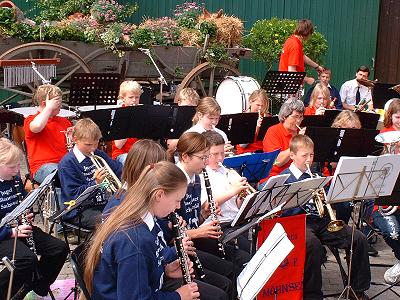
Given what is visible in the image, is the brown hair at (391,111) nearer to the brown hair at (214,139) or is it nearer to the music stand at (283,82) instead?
the music stand at (283,82)

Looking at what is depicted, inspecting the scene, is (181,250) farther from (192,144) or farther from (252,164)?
(252,164)

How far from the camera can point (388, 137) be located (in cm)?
611

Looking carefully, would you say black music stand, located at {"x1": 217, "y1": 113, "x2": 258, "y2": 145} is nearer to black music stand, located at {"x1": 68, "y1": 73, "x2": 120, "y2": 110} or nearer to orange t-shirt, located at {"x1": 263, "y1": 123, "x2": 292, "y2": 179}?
orange t-shirt, located at {"x1": 263, "y1": 123, "x2": 292, "y2": 179}

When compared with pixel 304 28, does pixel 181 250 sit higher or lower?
lower

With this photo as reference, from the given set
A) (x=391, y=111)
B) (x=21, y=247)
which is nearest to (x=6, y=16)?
(x=21, y=247)

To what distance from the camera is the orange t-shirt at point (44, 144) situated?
6.21 meters

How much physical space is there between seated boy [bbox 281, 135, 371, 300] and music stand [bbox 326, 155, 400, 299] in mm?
180

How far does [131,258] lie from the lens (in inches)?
128

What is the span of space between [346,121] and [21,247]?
3.53 meters

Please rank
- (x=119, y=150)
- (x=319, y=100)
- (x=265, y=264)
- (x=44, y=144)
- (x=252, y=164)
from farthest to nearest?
1. (x=319, y=100)
2. (x=119, y=150)
3. (x=44, y=144)
4. (x=252, y=164)
5. (x=265, y=264)

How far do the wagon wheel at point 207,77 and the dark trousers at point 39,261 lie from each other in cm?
544

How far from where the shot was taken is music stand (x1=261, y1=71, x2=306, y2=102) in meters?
8.94

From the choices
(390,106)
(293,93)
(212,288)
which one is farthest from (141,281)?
(293,93)

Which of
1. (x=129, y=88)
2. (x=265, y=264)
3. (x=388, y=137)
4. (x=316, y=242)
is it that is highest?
(x=129, y=88)
